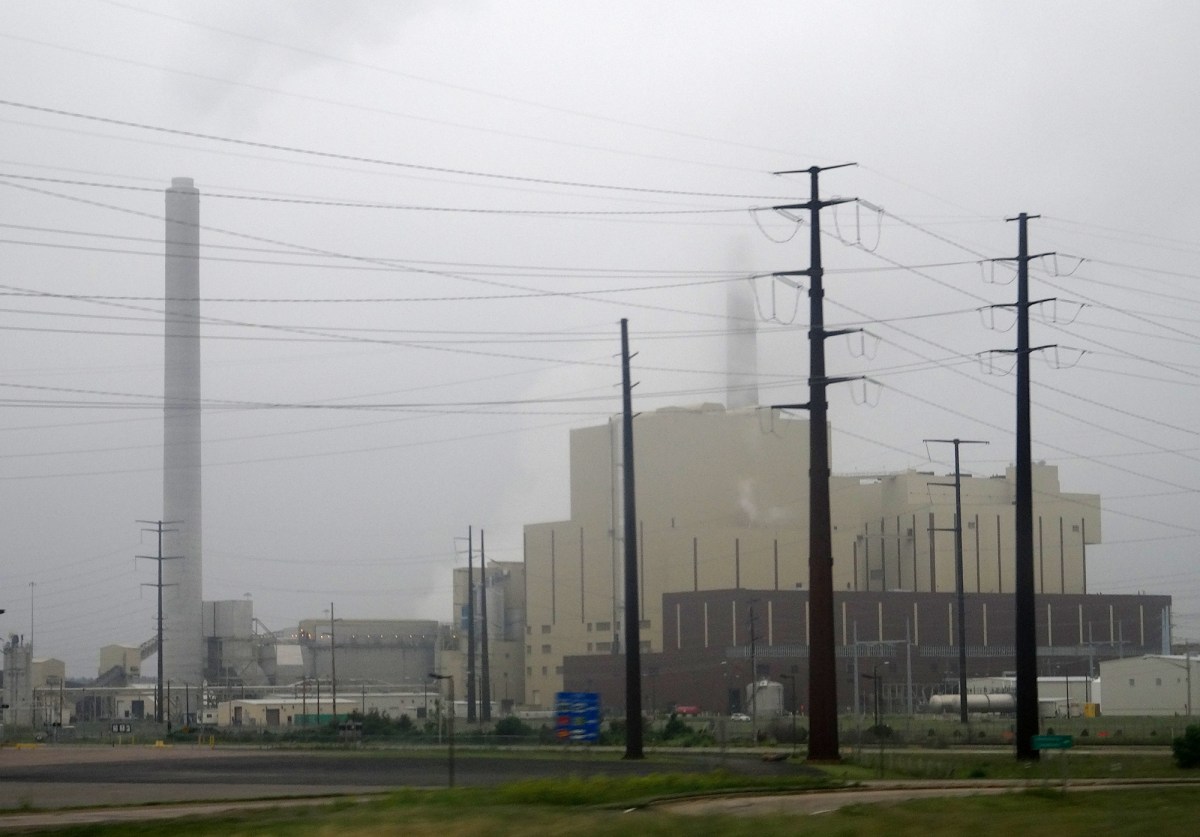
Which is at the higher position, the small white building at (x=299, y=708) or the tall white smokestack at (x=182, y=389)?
the tall white smokestack at (x=182, y=389)

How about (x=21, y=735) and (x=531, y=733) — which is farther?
(x=21, y=735)

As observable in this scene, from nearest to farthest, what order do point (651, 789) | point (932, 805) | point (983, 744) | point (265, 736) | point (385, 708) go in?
1. point (932, 805)
2. point (651, 789)
3. point (983, 744)
4. point (265, 736)
5. point (385, 708)

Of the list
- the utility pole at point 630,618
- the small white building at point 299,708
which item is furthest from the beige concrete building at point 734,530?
the utility pole at point 630,618

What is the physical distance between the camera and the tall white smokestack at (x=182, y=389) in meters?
88.9

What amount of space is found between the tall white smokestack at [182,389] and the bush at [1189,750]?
224 feet

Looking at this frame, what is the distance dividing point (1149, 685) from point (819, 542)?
167ft

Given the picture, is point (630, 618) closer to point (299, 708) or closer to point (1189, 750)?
point (1189, 750)

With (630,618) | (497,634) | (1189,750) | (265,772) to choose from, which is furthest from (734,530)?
(1189,750)

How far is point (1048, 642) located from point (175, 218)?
5969 centimetres

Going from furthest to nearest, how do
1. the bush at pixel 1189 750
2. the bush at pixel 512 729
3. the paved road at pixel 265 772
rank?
the bush at pixel 512 729 → the bush at pixel 1189 750 → the paved road at pixel 265 772

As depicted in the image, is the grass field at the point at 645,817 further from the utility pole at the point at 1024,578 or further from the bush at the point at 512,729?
the bush at the point at 512,729

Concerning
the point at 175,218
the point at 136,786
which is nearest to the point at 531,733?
the point at 136,786

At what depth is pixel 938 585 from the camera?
97.2 meters

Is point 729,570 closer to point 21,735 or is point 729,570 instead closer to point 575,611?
point 575,611
